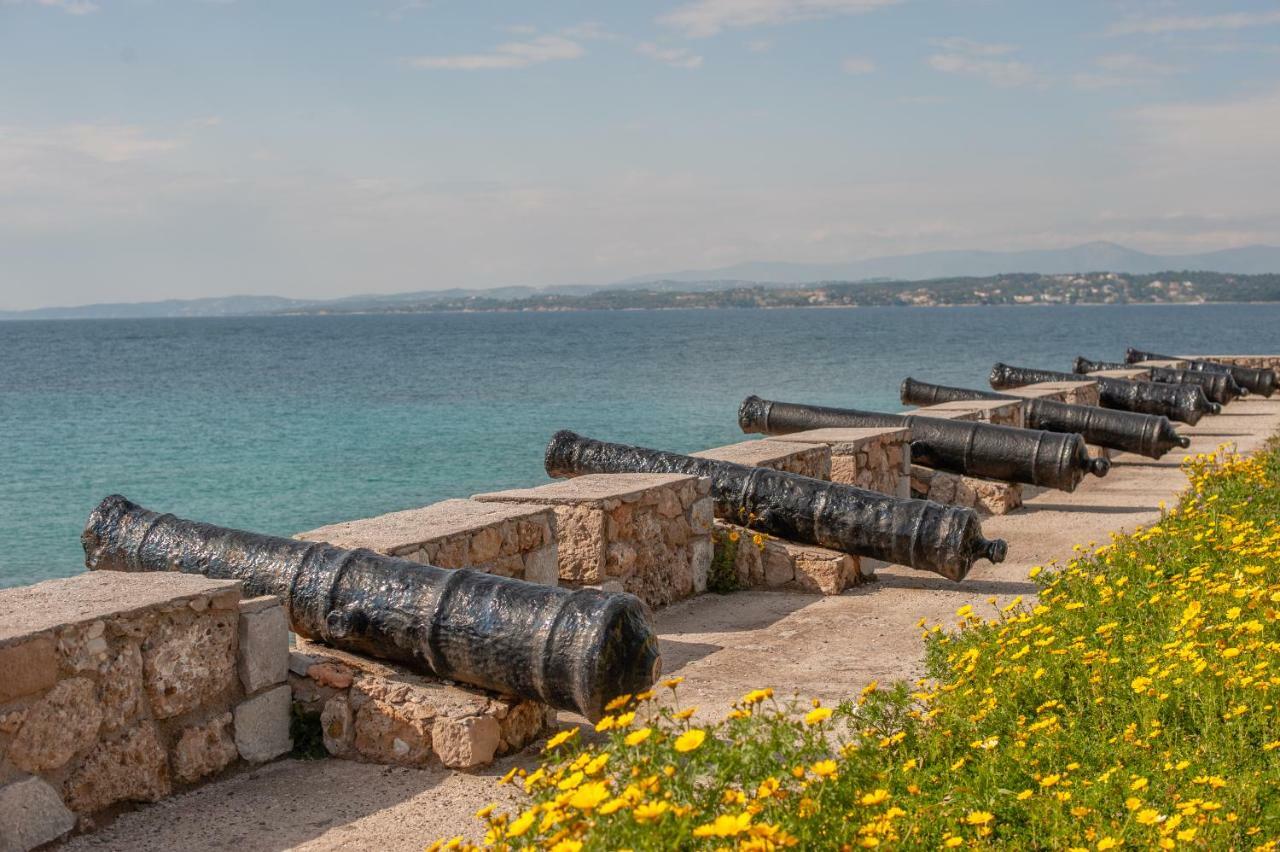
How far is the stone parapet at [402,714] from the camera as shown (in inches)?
182

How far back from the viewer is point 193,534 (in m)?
5.41

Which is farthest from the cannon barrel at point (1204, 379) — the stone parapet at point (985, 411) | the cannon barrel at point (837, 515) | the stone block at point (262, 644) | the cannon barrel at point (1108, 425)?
the stone block at point (262, 644)

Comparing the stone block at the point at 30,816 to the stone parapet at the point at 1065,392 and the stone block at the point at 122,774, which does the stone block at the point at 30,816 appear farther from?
the stone parapet at the point at 1065,392

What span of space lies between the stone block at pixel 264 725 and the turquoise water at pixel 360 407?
10.7 meters

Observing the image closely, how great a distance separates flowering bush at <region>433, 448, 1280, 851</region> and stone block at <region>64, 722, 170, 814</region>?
3.96ft

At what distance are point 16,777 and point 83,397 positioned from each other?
40.8 m

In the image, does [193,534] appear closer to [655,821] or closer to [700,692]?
[700,692]

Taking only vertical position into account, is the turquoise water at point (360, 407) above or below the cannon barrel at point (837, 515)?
below

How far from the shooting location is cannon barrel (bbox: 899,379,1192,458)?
40.0 feet

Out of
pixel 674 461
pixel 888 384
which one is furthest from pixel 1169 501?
pixel 888 384

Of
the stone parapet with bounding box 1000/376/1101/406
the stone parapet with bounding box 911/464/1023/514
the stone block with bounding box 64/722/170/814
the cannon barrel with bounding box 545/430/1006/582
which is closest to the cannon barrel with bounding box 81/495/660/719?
the stone block with bounding box 64/722/170/814

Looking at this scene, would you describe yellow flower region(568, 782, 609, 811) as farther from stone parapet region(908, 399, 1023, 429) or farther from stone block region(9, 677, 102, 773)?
stone parapet region(908, 399, 1023, 429)

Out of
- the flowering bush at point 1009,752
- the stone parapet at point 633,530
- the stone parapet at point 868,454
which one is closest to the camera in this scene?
the flowering bush at point 1009,752

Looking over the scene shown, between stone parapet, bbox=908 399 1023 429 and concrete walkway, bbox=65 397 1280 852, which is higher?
stone parapet, bbox=908 399 1023 429
